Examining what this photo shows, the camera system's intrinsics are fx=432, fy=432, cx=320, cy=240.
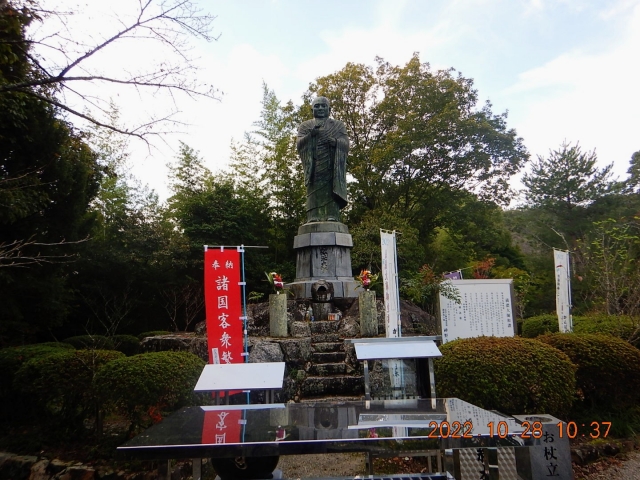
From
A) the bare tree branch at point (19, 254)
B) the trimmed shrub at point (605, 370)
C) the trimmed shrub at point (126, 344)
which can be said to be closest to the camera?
the bare tree branch at point (19, 254)

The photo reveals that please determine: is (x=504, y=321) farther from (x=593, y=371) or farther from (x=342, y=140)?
(x=342, y=140)

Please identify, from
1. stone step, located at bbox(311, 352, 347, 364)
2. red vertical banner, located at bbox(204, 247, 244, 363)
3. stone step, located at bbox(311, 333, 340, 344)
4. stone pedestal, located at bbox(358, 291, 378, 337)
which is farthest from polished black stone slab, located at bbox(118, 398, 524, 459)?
stone pedestal, located at bbox(358, 291, 378, 337)

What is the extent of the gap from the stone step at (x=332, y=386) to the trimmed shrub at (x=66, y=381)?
2.44 metres

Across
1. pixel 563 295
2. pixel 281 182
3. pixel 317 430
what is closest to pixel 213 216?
pixel 281 182

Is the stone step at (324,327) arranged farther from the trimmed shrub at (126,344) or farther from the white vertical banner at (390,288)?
the trimmed shrub at (126,344)

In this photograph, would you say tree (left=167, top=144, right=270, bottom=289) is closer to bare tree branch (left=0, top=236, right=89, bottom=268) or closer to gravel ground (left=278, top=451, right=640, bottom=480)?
bare tree branch (left=0, top=236, right=89, bottom=268)

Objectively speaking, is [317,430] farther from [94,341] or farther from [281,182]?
[281,182]

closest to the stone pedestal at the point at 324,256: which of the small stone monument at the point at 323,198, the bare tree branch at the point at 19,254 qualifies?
the small stone monument at the point at 323,198

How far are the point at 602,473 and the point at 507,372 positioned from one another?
3.86 feet

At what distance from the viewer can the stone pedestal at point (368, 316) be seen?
7.55 m

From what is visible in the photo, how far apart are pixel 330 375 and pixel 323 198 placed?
542cm

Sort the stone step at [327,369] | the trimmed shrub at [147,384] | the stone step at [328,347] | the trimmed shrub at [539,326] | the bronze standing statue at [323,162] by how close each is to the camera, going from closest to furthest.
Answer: the trimmed shrub at [147,384]
the stone step at [327,369]
the stone step at [328,347]
the trimmed shrub at [539,326]
the bronze standing statue at [323,162]

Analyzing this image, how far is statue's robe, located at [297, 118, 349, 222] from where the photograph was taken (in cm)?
1060
